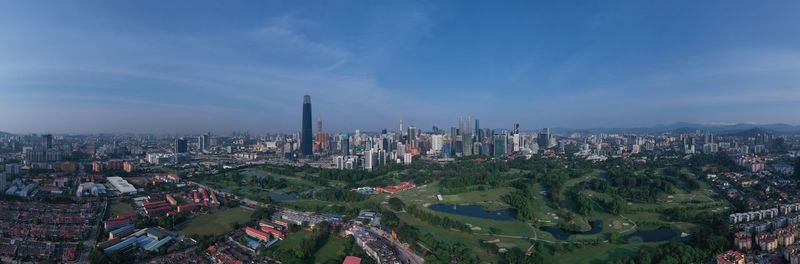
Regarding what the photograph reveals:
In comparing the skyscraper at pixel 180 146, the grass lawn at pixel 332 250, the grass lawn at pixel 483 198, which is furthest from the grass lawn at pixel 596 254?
the skyscraper at pixel 180 146

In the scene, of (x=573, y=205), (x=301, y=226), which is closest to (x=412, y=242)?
(x=301, y=226)

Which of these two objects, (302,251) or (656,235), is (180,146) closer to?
(302,251)

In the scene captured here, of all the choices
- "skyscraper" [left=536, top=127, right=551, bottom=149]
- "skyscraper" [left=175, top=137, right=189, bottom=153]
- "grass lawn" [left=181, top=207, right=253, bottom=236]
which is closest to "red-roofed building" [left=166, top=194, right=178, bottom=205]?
"grass lawn" [left=181, top=207, right=253, bottom=236]

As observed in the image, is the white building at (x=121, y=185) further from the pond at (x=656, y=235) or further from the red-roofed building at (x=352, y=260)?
the pond at (x=656, y=235)

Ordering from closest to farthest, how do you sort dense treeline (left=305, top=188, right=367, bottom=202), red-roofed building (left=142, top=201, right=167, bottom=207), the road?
the road < red-roofed building (left=142, top=201, right=167, bottom=207) < dense treeline (left=305, top=188, right=367, bottom=202)

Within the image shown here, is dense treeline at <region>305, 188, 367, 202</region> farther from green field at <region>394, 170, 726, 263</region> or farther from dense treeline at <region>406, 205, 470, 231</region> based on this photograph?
dense treeline at <region>406, 205, 470, 231</region>

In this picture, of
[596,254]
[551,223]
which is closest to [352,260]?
[596,254]
